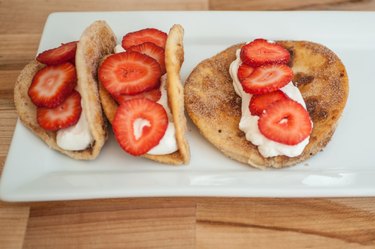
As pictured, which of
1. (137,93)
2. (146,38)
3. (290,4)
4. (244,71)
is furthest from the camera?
(290,4)

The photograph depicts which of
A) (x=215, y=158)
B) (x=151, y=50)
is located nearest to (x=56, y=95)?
(x=151, y=50)

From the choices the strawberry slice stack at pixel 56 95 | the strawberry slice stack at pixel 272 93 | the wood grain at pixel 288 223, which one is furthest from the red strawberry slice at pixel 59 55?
the wood grain at pixel 288 223

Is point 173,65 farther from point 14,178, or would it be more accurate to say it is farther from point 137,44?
point 14,178

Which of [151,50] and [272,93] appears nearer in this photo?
[272,93]

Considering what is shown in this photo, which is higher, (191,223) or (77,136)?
(77,136)

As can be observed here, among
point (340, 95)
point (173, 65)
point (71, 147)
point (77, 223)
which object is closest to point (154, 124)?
point (173, 65)

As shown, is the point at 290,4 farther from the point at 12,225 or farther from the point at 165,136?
the point at 12,225

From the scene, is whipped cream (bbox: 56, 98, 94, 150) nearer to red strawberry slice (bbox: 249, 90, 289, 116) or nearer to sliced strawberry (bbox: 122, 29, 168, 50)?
sliced strawberry (bbox: 122, 29, 168, 50)
